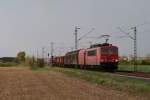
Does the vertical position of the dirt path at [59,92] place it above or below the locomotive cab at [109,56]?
below

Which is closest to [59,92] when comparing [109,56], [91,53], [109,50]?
[109,56]

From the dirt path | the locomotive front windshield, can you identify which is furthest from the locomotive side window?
the dirt path

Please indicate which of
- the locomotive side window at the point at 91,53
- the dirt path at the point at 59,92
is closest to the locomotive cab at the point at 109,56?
the locomotive side window at the point at 91,53

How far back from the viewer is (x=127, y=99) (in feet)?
53.8

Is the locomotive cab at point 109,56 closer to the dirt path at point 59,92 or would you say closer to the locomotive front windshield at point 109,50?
the locomotive front windshield at point 109,50

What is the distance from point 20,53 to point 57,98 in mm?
159608

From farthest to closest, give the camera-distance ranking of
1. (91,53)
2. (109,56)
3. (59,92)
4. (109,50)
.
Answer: (91,53) < (109,50) < (109,56) < (59,92)

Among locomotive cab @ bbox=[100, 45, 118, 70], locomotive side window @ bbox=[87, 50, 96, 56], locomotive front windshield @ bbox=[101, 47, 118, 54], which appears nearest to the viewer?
locomotive cab @ bbox=[100, 45, 118, 70]

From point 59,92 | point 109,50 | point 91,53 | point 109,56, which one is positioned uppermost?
point 109,50

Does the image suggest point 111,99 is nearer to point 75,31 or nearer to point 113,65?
point 113,65

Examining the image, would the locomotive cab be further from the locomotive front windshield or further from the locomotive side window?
the locomotive side window

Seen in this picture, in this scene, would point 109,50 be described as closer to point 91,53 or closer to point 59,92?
point 91,53

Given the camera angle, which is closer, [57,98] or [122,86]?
[57,98]

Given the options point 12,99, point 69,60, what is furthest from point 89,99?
point 69,60
